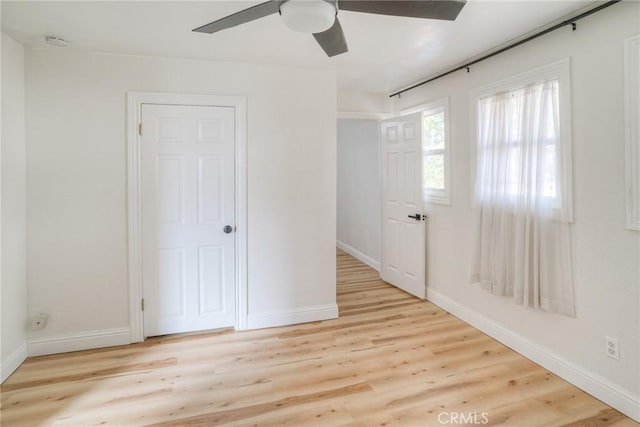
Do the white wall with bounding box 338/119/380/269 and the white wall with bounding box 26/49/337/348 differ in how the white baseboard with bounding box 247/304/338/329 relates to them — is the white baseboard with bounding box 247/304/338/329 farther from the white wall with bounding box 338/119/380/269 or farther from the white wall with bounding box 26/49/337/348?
the white wall with bounding box 338/119/380/269

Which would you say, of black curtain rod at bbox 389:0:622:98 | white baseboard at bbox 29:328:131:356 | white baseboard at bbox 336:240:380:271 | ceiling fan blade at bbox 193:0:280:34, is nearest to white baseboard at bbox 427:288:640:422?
white baseboard at bbox 336:240:380:271

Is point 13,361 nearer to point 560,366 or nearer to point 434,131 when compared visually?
point 560,366

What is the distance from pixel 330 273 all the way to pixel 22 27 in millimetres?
3008

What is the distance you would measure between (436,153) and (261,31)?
7.23 feet

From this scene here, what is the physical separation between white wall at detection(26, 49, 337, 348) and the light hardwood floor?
408 mm

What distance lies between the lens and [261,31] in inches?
95.7

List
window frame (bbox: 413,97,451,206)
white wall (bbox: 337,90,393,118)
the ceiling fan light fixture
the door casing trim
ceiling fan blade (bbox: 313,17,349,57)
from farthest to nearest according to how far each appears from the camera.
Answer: white wall (bbox: 337,90,393,118) → window frame (bbox: 413,97,451,206) → the door casing trim → ceiling fan blade (bbox: 313,17,349,57) → the ceiling fan light fixture

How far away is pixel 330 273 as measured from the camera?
343cm

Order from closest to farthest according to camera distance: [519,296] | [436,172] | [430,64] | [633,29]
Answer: [633,29]
[519,296]
[430,64]
[436,172]

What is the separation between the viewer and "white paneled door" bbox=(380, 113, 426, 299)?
387 centimetres

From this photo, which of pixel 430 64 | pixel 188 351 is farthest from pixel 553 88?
pixel 188 351

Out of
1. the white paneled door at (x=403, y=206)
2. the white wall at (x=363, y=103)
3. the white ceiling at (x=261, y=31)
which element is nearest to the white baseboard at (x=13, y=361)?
the white ceiling at (x=261, y=31)

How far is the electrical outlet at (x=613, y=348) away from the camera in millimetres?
2098

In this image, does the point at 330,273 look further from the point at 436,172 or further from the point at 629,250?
the point at 629,250
